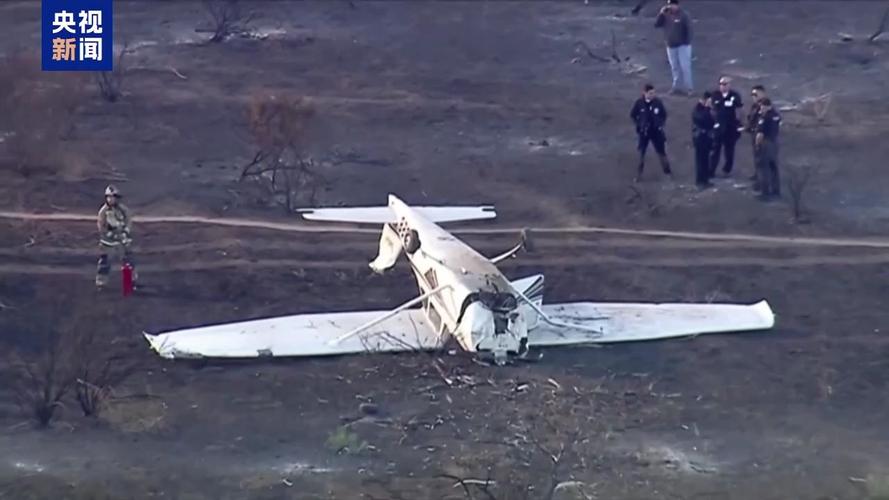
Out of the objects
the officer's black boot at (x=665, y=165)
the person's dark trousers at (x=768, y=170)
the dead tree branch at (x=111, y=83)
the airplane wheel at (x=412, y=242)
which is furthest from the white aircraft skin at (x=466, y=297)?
the dead tree branch at (x=111, y=83)

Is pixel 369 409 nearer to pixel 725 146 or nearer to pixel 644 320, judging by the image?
pixel 644 320

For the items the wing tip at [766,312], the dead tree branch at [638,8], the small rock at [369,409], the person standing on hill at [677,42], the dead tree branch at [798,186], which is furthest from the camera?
the dead tree branch at [638,8]

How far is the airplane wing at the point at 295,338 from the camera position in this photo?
16750 millimetres

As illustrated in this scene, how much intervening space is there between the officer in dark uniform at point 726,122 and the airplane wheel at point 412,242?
239 inches

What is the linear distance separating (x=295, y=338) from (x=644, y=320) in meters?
3.49

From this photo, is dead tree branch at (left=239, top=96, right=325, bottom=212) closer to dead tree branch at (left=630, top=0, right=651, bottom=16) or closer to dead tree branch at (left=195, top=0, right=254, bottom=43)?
dead tree branch at (left=195, top=0, right=254, bottom=43)

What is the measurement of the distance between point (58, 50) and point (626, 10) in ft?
34.5

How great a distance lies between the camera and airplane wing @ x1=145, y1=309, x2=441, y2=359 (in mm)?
16750

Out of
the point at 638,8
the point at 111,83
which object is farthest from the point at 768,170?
the point at 111,83

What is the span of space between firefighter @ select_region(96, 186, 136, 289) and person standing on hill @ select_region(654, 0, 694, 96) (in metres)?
11.2

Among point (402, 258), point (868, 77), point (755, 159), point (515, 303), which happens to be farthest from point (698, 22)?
point (515, 303)

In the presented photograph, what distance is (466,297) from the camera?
16562 millimetres

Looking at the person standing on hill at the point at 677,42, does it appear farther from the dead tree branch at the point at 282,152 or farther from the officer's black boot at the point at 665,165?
the dead tree branch at the point at 282,152

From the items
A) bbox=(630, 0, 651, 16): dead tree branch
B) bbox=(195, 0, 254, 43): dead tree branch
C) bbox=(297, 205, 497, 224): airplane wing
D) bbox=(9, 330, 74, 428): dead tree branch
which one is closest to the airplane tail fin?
bbox=(297, 205, 497, 224): airplane wing
